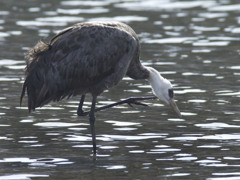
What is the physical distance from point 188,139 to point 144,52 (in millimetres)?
7412

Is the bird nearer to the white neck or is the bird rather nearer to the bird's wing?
the bird's wing

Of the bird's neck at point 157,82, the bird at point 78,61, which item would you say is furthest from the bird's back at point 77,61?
the bird's neck at point 157,82

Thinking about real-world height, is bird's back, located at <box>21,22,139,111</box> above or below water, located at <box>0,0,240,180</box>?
above

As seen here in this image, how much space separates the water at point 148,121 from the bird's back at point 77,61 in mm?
914

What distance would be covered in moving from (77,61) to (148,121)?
2304mm

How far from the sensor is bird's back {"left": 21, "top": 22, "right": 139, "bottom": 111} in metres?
11.4

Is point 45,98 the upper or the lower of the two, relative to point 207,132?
upper

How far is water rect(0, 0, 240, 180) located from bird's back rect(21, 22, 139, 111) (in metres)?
0.91

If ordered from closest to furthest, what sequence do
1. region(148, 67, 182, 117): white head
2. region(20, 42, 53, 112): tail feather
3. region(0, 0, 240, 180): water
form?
region(0, 0, 240, 180): water < region(20, 42, 53, 112): tail feather < region(148, 67, 182, 117): white head

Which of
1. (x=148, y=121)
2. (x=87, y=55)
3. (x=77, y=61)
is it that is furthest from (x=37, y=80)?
(x=148, y=121)

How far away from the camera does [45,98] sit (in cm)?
1143

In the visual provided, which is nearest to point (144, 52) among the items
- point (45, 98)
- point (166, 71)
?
point (166, 71)

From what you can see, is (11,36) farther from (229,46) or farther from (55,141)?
(55,141)

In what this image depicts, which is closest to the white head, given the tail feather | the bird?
the bird
